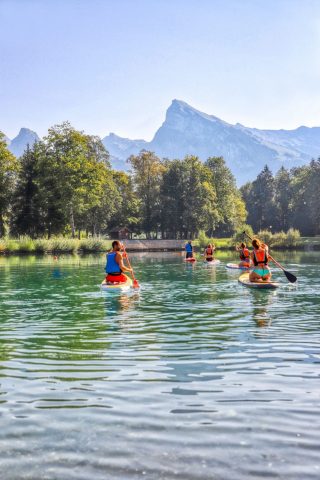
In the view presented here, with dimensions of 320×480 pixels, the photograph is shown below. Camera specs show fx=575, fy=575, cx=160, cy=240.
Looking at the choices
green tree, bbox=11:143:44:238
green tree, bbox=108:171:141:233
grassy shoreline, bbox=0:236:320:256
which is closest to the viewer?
grassy shoreline, bbox=0:236:320:256

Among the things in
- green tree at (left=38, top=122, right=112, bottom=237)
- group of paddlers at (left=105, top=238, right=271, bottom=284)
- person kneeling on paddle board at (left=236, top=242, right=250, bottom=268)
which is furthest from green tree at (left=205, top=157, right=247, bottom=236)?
group of paddlers at (left=105, top=238, right=271, bottom=284)

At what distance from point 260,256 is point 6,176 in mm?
69392

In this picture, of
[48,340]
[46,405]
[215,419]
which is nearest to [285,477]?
[215,419]

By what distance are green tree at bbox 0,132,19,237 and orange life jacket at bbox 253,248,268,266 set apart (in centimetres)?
6620

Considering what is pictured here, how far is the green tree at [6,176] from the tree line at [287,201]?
59027 mm

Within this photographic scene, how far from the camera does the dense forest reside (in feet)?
277

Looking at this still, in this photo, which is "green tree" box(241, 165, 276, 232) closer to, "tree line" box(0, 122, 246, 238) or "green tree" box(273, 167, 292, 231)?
"green tree" box(273, 167, 292, 231)

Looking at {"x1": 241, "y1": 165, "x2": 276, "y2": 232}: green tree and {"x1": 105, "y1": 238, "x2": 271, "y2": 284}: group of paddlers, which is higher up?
{"x1": 241, "y1": 165, "x2": 276, "y2": 232}: green tree

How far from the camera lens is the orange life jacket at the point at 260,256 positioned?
24.2 meters

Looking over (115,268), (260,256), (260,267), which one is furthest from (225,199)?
(115,268)

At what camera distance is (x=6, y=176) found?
3438 inches

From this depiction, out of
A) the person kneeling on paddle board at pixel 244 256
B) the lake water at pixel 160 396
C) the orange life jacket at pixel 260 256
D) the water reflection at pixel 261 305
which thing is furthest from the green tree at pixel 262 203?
the lake water at pixel 160 396

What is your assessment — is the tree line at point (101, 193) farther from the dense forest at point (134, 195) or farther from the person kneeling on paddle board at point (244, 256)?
the person kneeling on paddle board at point (244, 256)

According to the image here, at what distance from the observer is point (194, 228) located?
106375 millimetres
